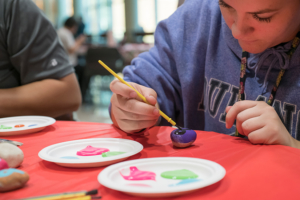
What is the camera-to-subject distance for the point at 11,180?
0.43 m

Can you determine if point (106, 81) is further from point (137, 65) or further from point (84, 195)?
point (84, 195)

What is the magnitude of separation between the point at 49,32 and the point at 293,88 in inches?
40.9

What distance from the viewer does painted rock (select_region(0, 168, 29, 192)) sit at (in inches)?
16.5

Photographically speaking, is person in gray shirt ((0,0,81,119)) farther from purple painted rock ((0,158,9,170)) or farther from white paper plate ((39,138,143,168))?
purple painted rock ((0,158,9,170))

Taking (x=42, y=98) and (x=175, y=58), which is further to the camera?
(x=42, y=98)

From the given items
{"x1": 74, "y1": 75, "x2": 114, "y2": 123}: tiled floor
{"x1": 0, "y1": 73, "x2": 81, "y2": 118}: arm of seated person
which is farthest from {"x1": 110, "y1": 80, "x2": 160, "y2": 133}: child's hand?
{"x1": 74, "y1": 75, "x2": 114, "y2": 123}: tiled floor

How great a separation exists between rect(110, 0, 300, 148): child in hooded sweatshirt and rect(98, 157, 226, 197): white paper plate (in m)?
0.21

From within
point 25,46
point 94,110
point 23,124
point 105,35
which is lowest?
point 94,110

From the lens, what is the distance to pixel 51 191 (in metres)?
0.43

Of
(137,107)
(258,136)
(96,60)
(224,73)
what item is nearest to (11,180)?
(137,107)

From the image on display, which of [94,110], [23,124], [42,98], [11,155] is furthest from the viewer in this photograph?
[94,110]

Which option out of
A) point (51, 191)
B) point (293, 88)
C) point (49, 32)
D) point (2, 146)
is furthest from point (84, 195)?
point (49, 32)

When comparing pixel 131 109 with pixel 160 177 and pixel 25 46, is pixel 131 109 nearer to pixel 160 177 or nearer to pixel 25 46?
pixel 160 177

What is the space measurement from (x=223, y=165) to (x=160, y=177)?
0.44 ft
